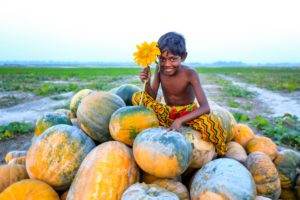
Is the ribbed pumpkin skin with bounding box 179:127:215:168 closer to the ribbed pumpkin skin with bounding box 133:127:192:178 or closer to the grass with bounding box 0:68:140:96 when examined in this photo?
the ribbed pumpkin skin with bounding box 133:127:192:178

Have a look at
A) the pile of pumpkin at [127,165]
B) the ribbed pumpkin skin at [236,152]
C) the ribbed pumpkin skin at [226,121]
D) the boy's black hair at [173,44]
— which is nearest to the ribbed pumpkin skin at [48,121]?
the pile of pumpkin at [127,165]

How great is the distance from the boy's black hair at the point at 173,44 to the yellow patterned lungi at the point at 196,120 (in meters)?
0.62

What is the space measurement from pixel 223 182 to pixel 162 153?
22.8 inches

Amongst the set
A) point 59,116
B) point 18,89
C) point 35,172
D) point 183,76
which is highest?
point 183,76

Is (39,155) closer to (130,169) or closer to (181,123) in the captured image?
Answer: (130,169)

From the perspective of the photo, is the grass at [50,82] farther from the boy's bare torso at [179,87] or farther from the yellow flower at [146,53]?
the yellow flower at [146,53]

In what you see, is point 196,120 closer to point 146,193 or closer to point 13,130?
point 146,193

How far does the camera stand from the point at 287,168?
4941mm

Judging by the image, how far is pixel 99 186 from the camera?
3.62 metres

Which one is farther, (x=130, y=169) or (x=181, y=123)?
(x=181, y=123)

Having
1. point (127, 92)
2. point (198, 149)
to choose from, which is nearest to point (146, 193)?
point (198, 149)

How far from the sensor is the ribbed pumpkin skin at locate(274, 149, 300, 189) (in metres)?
4.93

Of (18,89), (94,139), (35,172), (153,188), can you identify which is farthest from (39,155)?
(18,89)

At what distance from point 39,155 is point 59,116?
Answer: 3.27ft
